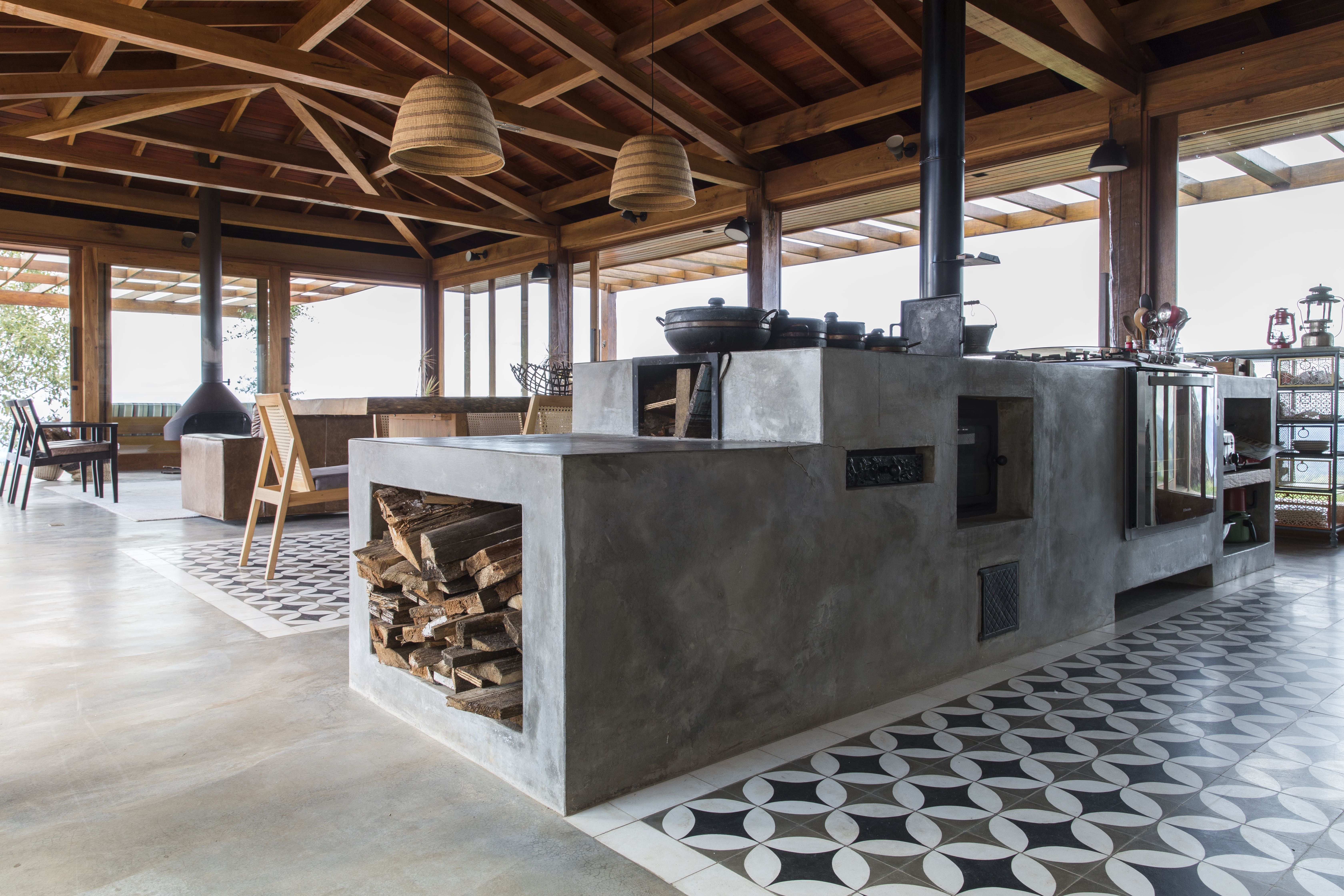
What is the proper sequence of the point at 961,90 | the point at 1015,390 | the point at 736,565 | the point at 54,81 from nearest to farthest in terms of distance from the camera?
the point at 736,565 → the point at 1015,390 → the point at 961,90 → the point at 54,81

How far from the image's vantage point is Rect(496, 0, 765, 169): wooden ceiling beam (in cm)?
584

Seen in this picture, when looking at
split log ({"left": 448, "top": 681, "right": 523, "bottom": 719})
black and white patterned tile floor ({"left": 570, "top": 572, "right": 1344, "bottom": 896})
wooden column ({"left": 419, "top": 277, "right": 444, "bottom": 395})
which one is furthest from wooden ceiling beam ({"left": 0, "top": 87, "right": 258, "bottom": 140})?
black and white patterned tile floor ({"left": 570, "top": 572, "right": 1344, "bottom": 896})

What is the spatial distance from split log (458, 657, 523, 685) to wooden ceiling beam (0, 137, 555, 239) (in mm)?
7876

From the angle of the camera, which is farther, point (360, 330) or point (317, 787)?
point (360, 330)

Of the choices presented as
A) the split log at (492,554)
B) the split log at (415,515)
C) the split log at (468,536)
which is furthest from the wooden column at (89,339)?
the split log at (492,554)

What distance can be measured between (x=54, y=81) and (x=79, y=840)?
6807 millimetres

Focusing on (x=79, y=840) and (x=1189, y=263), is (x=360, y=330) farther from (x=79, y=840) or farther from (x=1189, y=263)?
(x=79, y=840)

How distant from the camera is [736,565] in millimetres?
2066

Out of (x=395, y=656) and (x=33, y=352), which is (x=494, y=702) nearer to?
(x=395, y=656)

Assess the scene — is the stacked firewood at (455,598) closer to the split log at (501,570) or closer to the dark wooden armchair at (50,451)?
the split log at (501,570)

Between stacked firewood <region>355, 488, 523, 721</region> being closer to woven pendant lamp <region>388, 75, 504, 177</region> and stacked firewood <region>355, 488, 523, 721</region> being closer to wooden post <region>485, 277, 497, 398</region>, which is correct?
woven pendant lamp <region>388, 75, 504, 177</region>

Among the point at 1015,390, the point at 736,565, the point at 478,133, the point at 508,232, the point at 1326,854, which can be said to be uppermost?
the point at 508,232

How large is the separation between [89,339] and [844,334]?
10.1m

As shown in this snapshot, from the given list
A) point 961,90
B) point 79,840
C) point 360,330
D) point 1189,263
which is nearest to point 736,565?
point 79,840
